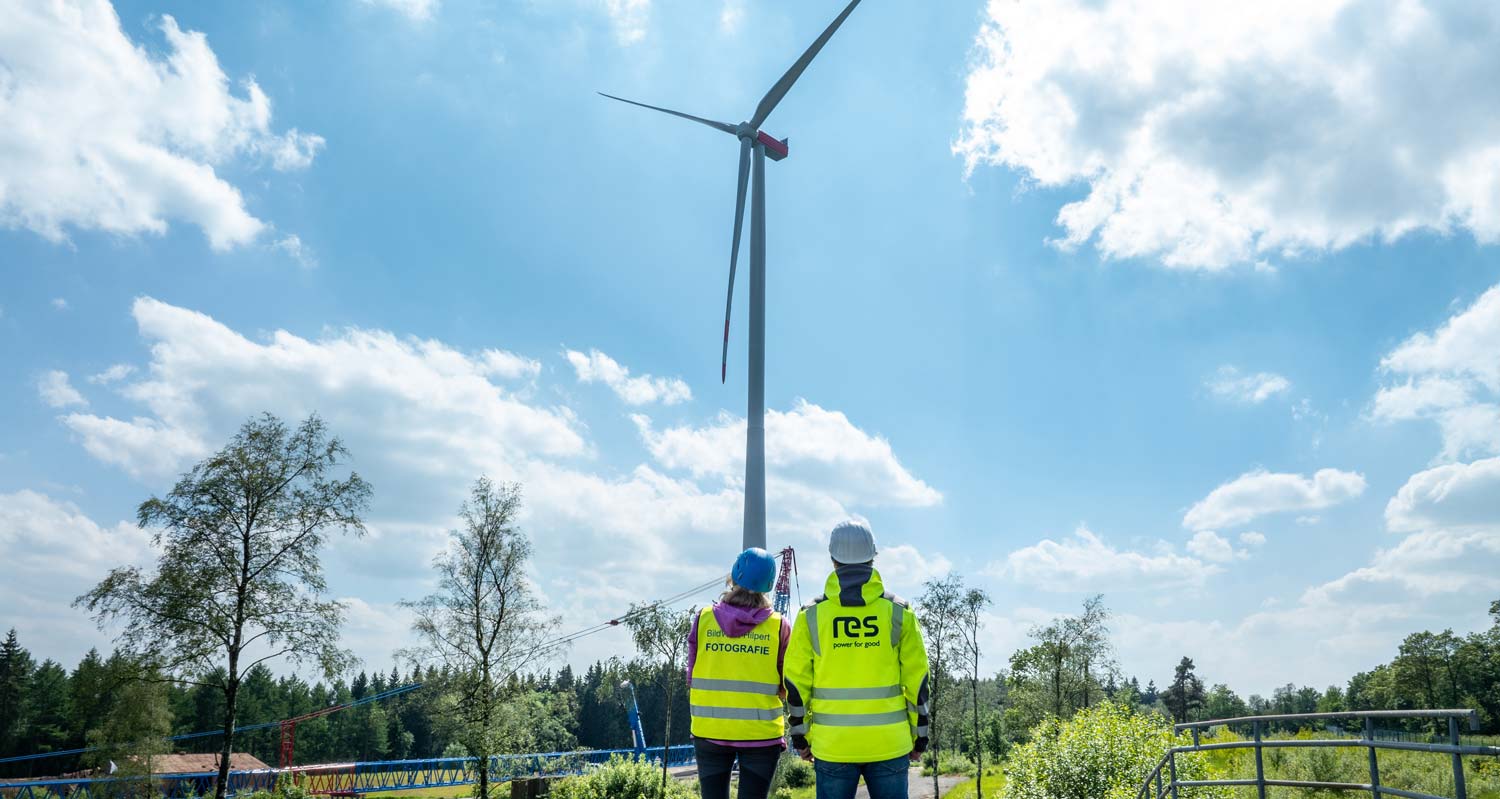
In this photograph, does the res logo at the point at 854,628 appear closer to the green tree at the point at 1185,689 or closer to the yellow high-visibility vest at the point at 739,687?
the yellow high-visibility vest at the point at 739,687

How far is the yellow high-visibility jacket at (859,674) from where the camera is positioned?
527 centimetres

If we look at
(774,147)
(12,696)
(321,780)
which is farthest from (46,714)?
(774,147)

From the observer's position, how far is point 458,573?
40688 millimetres

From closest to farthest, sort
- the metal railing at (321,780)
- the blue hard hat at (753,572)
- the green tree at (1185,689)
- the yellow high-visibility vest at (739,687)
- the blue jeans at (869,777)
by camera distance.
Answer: the blue jeans at (869,777) < the yellow high-visibility vest at (739,687) < the blue hard hat at (753,572) < the metal railing at (321,780) < the green tree at (1185,689)

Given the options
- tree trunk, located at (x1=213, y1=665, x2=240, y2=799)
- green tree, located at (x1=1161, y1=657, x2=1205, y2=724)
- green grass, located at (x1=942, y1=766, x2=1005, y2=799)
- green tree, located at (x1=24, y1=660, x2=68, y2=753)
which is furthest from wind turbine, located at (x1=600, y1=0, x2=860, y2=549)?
green tree, located at (x1=1161, y1=657, x2=1205, y2=724)

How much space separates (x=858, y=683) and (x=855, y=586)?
0.58m

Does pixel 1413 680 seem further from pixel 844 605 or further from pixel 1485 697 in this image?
pixel 844 605

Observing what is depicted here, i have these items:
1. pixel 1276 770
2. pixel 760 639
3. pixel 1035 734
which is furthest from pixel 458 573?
pixel 760 639

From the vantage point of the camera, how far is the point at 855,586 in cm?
543

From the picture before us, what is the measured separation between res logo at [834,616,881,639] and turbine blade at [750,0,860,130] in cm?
2123

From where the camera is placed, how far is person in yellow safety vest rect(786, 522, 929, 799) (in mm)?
5270

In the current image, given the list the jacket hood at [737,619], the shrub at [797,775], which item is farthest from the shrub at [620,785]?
the jacket hood at [737,619]

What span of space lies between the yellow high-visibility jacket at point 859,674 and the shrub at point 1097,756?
1287 centimetres

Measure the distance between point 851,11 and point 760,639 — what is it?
2189 cm
